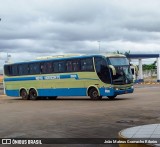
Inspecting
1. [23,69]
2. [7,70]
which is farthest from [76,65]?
[7,70]

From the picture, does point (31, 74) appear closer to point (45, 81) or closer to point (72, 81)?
point (45, 81)

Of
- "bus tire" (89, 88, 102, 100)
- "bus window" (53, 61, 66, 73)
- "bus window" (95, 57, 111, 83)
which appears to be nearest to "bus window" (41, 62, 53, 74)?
"bus window" (53, 61, 66, 73)

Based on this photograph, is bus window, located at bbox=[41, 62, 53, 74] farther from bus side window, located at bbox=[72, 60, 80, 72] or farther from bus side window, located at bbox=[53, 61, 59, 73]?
bus side window, located at bbox=[72, 60, 80, 72]

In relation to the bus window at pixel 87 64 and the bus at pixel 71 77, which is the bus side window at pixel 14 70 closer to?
the bus at pixel 71 77

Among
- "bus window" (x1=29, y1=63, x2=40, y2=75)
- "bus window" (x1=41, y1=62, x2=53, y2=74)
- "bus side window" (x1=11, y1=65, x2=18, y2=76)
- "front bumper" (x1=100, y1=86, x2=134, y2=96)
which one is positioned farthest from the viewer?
"bus side window" (x1=11, y1=65, x2=18, y2=76)

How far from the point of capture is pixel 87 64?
2653 cm

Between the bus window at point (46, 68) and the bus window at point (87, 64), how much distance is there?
3.04 m

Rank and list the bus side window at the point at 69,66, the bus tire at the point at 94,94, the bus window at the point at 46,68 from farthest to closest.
→ the bus window at the point at 46,68 → the bus side window at the point at 69,66 → the bus tire at the point at 94,94

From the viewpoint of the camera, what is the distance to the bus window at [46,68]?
2893cm

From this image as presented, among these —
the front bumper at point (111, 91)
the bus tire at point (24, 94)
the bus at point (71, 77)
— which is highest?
the bus at point (71, 77)

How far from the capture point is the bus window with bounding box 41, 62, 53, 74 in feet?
94.9

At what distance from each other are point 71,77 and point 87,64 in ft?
5.26

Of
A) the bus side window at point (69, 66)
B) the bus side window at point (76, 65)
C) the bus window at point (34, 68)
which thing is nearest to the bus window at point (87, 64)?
the bus side window at point (76, 65)

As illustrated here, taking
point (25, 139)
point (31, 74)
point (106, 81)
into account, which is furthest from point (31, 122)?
point (31, 74)
